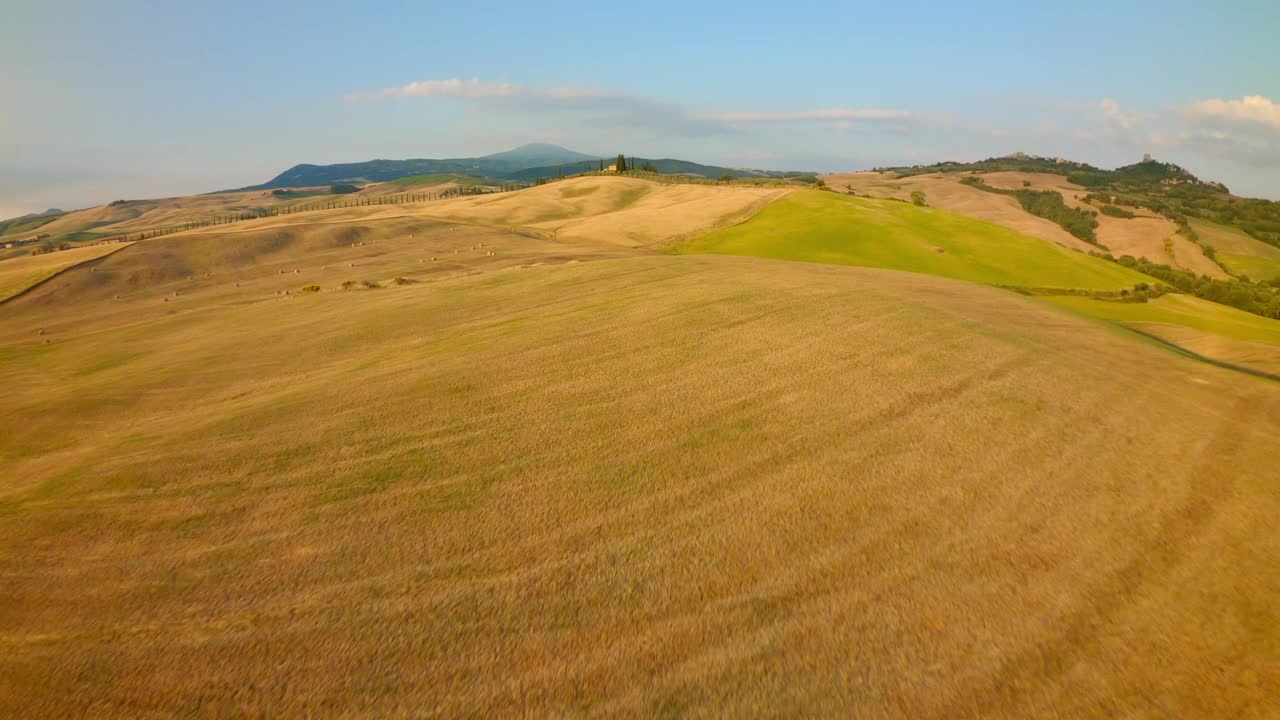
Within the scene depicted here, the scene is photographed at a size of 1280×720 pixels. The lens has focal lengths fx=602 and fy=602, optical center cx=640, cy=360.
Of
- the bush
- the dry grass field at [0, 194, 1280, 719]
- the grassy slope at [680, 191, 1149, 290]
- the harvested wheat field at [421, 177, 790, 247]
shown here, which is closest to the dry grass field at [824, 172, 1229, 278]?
the bush

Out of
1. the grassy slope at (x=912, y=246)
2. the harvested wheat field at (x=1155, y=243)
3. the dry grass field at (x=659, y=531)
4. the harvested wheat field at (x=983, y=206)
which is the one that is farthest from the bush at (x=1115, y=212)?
the dry grass field at (x=659, y=531)

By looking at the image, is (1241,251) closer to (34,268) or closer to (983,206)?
(983,206)

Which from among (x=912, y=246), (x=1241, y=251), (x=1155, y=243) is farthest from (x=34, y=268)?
(x=1241, y=251)

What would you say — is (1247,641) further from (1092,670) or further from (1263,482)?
(1263,482)

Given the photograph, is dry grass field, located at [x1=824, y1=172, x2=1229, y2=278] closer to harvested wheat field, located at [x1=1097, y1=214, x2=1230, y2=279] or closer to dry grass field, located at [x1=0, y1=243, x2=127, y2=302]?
harvested wheat field, located at [x1=1097, y1=214, x2=1230, y2=279]

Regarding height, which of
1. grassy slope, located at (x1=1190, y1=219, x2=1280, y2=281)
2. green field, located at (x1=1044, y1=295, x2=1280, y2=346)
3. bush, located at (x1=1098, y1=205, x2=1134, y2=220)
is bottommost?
green field, located at (x1=1044, y1=295, x2=1280, y2=346)

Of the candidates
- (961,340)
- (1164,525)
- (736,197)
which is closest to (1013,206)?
(736,197)

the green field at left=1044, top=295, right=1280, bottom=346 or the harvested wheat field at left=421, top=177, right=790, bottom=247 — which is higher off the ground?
the harvested wheat field at left=421, top=177, right=790, bottom=247
